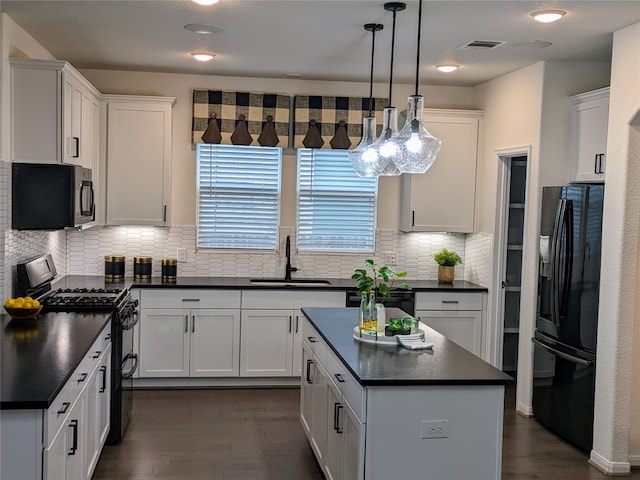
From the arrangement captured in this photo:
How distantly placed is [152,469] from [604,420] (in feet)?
8.96

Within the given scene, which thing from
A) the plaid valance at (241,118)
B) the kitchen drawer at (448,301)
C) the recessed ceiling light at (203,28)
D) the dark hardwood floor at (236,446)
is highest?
the recessed ceiling light at (203,28)

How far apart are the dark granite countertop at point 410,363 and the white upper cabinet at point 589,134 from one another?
6.13 feet

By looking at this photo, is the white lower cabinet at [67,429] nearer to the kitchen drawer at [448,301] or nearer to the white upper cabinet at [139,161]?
the white upper cabinet at [139,161]

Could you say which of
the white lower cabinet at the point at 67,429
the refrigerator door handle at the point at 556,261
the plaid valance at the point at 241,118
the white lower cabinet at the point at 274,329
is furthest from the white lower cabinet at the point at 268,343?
the refrigerator door handle at the point at 556,261

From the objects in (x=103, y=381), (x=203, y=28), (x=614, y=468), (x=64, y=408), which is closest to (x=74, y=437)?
(x=64, y=408)

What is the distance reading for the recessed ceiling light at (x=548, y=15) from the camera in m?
4.09

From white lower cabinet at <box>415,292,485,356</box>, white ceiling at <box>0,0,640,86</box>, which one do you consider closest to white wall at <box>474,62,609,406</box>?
white ceiling at <box>0,0,640,86</box>

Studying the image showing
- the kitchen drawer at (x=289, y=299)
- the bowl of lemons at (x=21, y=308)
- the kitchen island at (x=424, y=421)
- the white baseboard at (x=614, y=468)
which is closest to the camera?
the kitchen island at (x=424, y=421)

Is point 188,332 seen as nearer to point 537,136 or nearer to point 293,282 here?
point 293,282

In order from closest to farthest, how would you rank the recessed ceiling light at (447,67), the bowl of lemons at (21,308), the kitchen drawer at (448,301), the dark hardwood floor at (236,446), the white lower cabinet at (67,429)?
the white lower cabinet at (67,429) → the bowl of lemons at (21,308) → the dark hardwood floor at (236,446) → the recessed ceiling light at (447,67) → the kitchen drawer at (448,301)

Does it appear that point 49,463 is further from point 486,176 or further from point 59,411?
point 486,176

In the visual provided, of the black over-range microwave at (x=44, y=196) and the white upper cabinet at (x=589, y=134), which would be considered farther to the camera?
the white upper cabinet at (x=589, y=134)

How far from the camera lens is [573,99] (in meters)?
5.41

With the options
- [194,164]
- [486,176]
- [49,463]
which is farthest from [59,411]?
[486,176]
